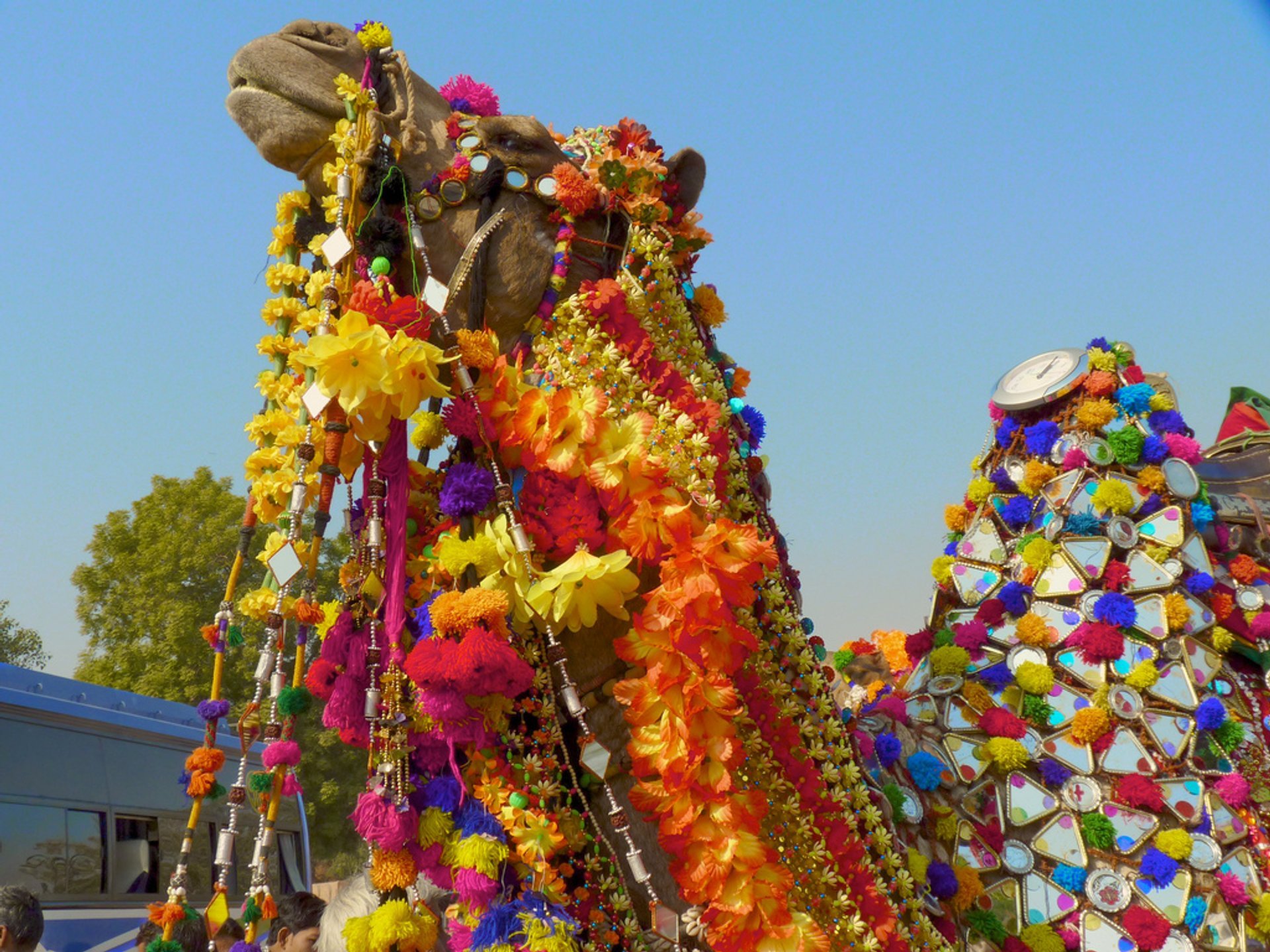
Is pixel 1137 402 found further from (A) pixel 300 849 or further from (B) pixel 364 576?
(A) pixel 300 849

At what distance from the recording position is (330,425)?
2.86 m

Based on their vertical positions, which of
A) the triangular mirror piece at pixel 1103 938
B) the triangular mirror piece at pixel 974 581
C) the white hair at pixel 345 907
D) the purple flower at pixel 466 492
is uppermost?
the triangular mirror piece at pixel 974 581

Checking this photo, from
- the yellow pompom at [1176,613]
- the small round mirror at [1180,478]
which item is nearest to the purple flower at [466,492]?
the yellow pompom at [1176,613]

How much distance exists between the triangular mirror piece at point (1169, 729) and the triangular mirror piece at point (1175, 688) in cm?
5

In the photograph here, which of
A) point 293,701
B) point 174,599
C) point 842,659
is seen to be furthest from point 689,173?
point 174,599

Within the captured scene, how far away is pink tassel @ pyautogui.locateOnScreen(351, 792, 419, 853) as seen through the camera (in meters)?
2.67

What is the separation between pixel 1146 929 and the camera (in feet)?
13.0

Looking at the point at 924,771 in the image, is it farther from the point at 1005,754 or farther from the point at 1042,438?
the point at 1042,438

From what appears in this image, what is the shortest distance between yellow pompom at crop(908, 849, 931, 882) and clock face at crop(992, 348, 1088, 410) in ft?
8.33

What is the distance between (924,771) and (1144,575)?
4.61 feet

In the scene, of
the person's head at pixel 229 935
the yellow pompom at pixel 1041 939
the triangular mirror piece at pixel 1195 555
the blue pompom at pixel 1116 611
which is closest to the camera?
the yellow pompom at pixel 1041 939

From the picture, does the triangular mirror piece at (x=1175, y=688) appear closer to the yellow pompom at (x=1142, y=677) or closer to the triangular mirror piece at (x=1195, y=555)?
the yellow pompom at (x=1142, y=677)

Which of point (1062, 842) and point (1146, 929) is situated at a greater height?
point (1062, 842)

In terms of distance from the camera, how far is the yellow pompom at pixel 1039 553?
487 centimetres
